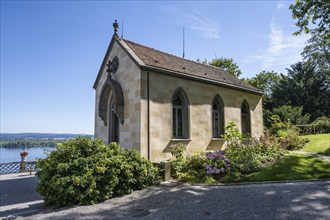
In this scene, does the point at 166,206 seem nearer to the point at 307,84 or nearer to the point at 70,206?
the point at 70,206

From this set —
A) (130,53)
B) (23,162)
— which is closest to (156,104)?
(130,53)

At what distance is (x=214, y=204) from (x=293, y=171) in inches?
197

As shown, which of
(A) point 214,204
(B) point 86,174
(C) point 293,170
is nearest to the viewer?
(A) point 214,204

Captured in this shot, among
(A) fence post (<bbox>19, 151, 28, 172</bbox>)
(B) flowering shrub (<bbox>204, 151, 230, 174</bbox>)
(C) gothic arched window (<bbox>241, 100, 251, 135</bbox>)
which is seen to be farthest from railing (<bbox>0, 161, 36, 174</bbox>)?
(C) gothic arched window (<bbox>241, 100, 251, 135</bbox>)

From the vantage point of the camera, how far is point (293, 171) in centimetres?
898

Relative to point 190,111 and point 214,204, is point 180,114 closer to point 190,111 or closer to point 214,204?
point 190,111

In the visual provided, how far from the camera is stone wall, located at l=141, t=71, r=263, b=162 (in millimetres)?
10664

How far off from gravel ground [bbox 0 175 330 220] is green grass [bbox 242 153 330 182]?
22.8 inches

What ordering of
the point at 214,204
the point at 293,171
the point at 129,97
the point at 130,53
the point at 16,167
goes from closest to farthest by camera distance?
the point at 214,204, the point at 293,171, the point at 129,97, the point at 130,53, the point at 16,167

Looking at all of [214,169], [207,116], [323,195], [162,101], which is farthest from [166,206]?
[207,116]

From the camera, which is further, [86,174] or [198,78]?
[198,78]

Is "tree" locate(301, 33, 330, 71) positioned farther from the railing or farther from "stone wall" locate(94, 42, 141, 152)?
the railing

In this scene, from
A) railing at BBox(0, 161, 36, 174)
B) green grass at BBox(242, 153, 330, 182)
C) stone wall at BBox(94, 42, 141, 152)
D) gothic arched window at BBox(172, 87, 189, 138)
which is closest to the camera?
green grass at BBox(242, 153, 330, 182)

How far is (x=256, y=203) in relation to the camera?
19.2 ft
